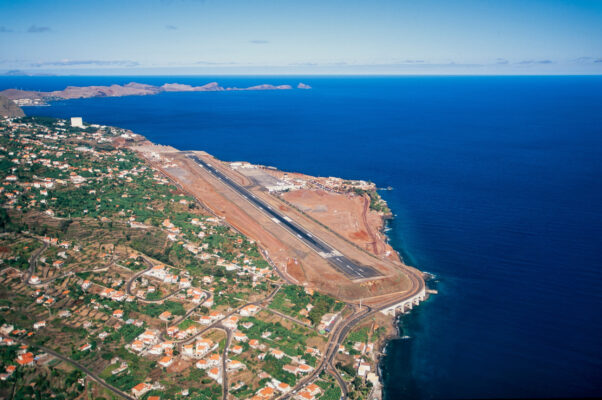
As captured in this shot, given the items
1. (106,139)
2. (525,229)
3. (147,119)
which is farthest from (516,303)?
(147,119)

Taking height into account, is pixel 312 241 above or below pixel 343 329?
above

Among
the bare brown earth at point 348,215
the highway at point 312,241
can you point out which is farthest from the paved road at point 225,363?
the bare brown earth at point 348,215

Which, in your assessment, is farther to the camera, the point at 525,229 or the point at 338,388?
the point at 525,229

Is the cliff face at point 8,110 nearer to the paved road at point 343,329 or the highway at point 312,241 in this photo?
the highway at point 312,241

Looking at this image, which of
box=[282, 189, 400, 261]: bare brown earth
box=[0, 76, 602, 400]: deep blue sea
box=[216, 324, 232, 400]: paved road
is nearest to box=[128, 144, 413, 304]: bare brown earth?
box=[282, 189, 400, 261]: bare brown earth

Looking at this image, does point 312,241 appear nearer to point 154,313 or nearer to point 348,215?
point 348,215

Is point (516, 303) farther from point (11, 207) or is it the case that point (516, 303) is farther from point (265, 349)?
point (11, 207)

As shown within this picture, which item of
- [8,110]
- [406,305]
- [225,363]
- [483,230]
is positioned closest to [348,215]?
[483,230]
